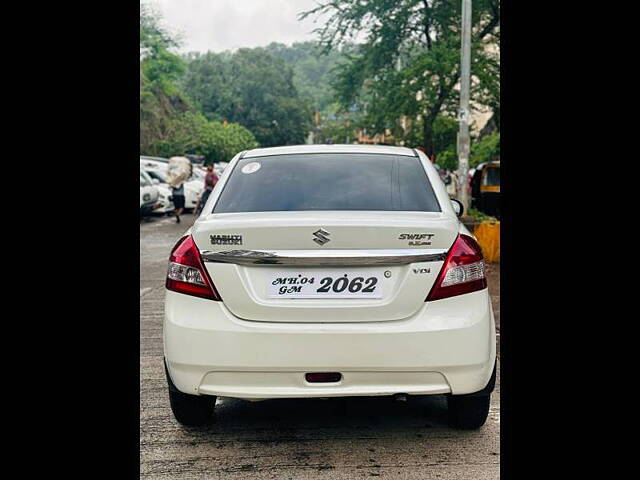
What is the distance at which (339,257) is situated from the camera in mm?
3770

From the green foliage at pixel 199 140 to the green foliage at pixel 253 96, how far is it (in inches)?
520

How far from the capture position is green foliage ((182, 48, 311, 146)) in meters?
86.2

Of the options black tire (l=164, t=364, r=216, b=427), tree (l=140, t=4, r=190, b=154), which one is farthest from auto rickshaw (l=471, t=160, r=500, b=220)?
tree (l=140, t=4, r=190, b=154)

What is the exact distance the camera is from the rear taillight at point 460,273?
151 inches

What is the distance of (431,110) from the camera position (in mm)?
22453

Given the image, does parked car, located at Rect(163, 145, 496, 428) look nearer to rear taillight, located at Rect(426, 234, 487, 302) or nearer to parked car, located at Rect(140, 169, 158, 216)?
rear taillight, located at Rect(426, 234, 487, 302)

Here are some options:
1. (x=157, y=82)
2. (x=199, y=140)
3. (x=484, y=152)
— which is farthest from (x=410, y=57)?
(x=157, y=82)

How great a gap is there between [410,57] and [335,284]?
68.2 feet

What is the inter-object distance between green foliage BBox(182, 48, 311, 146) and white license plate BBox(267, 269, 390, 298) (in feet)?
271
